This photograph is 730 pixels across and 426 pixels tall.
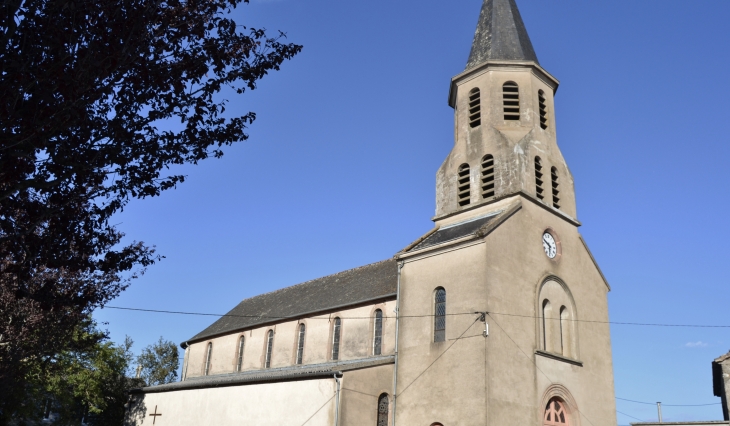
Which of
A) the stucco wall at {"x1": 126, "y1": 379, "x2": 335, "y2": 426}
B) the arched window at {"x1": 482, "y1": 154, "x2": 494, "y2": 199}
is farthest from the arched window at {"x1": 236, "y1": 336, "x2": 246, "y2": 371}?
the arched window at {"x1": 482, "y1": 154, "x2": 494, "y2": 199}

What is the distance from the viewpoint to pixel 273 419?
21922mm

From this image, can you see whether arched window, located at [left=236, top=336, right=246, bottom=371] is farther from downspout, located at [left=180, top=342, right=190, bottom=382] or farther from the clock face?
the clock face

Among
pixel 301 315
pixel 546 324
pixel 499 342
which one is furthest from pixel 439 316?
pixel 301 315

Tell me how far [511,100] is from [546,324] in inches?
351

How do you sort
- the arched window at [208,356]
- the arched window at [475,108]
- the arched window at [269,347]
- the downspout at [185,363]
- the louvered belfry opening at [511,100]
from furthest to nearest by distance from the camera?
the downspout at [185,363] < the arched window at [208,356] < the arched window at [269,347] < the arched window at [475,108] < the louvered belfry opening at [511,100]

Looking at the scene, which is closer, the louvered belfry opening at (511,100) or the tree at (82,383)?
the louvered belfry opening at (511,100)

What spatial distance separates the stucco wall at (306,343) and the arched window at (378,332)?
0.16 m

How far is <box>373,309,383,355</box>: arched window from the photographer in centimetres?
2373

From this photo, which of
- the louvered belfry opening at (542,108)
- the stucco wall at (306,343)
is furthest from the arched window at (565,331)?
the louvered belfry opening at (542,108)

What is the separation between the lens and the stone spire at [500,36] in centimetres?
2573

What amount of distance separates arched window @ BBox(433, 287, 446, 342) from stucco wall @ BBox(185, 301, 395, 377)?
2508 mm

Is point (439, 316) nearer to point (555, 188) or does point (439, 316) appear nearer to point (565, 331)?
point (565, 331)

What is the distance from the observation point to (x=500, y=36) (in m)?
26.4

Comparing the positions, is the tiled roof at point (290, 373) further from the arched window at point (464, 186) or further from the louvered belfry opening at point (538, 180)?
the louvered belfry opening at point (538, 180)
